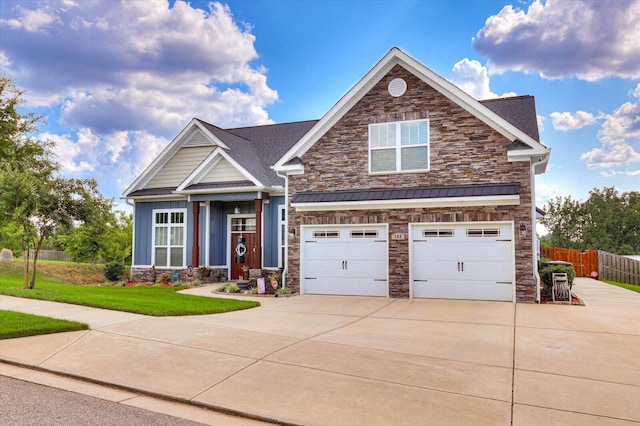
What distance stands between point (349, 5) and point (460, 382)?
13.9 meters

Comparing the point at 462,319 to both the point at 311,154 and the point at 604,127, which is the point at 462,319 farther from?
the point at 604,127

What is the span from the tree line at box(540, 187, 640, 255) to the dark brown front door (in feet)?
112

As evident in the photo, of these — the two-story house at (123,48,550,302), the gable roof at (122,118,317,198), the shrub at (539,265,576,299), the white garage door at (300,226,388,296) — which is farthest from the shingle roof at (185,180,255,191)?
the shrub at (539,265,576,299)

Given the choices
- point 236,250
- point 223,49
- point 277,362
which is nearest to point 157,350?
point 277,362

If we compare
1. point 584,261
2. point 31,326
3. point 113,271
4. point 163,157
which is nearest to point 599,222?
point 584,261

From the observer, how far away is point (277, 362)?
689 cm

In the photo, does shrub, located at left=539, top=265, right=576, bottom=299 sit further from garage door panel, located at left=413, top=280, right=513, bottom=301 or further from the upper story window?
the upper story window

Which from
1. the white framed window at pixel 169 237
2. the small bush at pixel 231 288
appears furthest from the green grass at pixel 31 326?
the white framed window at pixel 169 237

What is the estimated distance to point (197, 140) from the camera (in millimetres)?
20766

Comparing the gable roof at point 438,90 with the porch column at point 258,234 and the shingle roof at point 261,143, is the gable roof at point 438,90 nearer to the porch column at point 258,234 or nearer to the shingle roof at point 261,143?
the porch column at point 258,234

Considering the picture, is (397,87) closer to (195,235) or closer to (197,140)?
(197,140)

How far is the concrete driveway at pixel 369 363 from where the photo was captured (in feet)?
17.2

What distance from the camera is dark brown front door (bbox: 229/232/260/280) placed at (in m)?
19.7

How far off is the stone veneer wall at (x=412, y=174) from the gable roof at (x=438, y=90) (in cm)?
18
